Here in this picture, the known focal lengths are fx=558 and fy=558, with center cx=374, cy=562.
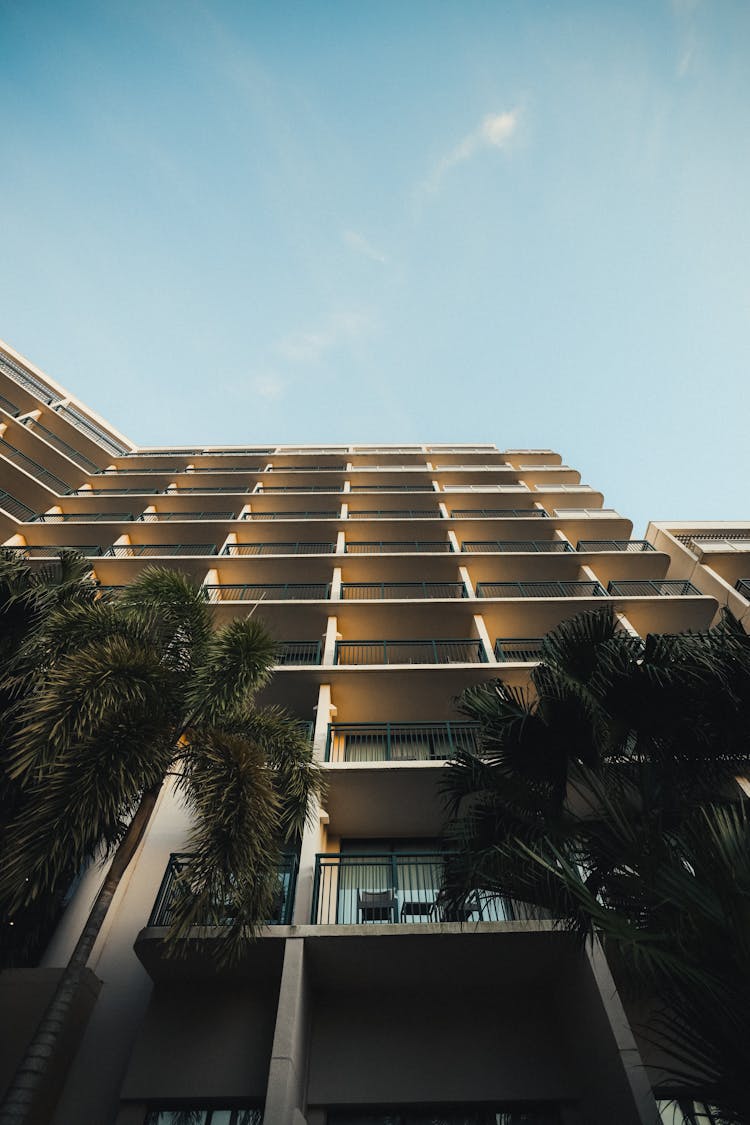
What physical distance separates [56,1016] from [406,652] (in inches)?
524

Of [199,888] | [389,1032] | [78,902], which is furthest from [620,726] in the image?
[78,902]

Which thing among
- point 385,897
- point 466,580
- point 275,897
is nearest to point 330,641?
point 466,580

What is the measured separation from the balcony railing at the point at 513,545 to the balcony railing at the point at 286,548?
597 centimetres

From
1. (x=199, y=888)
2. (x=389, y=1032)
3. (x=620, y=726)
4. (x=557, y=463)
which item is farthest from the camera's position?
(x=557, y=463)

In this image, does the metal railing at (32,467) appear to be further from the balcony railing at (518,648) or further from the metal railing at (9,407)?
the balcony railing at (518,648)

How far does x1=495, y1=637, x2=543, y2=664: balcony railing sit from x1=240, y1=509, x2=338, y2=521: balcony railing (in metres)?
10.2

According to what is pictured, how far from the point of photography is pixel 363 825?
13383mm

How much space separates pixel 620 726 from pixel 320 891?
20.8 ft

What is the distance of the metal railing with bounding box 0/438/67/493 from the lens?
27.1 m

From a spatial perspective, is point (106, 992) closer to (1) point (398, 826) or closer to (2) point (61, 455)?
(1) point (398, 826)

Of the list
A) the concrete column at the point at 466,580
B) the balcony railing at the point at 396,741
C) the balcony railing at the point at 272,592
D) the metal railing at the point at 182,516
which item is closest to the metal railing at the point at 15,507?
the metal railing at the point at 182,516

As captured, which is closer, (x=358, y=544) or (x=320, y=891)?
(x=320, y=891)

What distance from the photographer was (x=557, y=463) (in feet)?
115

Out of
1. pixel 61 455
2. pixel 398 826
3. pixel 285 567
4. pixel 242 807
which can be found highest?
pixel 61 455
